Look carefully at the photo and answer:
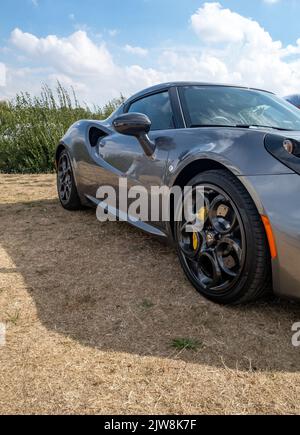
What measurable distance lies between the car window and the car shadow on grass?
930 millimetres

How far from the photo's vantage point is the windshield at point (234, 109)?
2598 mm

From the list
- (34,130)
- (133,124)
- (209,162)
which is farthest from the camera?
(34,130)

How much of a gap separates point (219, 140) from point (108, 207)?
1368mm

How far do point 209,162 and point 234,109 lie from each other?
677mm

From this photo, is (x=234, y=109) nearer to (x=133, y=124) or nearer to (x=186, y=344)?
(x=133, y=124)

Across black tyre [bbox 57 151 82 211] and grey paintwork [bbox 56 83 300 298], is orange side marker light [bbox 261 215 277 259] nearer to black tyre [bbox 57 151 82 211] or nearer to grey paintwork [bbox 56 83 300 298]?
grey paintwork [bbox 56 83 300 298]

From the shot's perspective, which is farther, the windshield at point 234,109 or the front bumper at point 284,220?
the windshield at point 234,109

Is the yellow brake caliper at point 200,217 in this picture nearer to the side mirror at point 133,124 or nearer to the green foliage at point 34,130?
the side mirror at point 133,124

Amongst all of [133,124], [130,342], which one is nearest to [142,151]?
[133,124]

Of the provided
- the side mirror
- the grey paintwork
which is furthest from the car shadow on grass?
the side mirror

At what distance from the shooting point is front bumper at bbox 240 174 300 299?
5.81ft

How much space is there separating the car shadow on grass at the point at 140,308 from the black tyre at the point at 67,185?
0.83 metres

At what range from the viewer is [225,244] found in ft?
6.94

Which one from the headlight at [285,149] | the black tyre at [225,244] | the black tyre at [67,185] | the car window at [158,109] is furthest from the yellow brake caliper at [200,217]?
the black tyre at [67,185]
